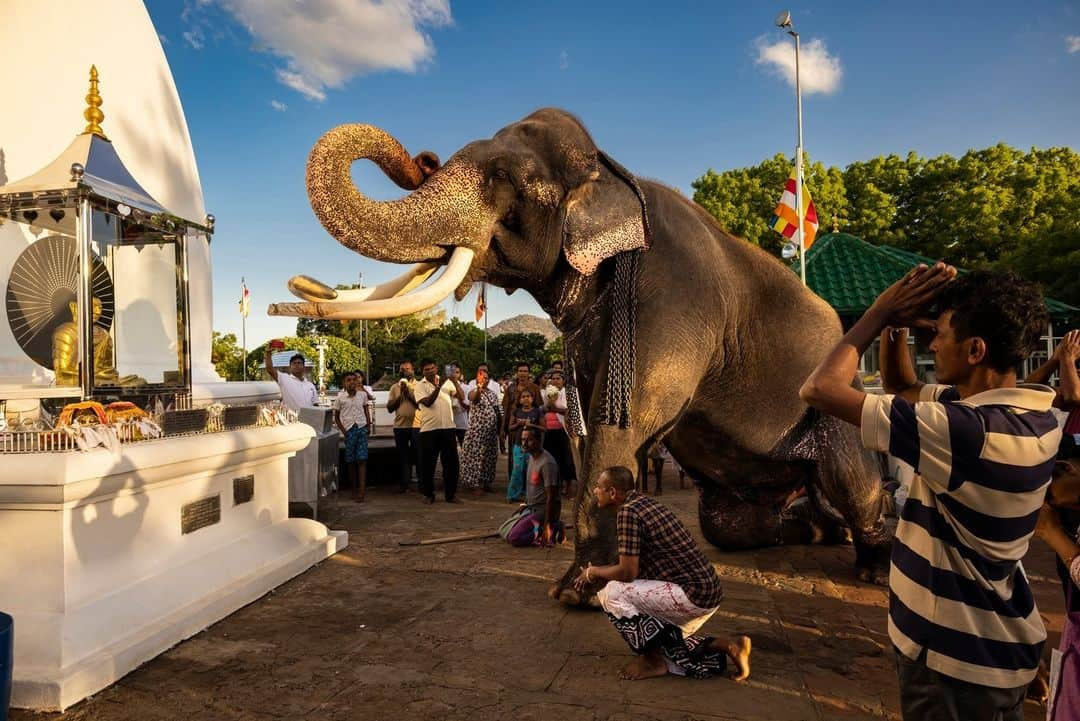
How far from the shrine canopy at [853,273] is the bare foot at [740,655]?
987 cm

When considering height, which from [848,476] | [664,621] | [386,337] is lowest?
[664,621]

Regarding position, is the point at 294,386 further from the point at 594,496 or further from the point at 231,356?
the point at 231,356

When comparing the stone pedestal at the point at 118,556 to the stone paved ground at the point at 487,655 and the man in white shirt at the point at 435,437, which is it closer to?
the stone paved ground at the point at 487,655

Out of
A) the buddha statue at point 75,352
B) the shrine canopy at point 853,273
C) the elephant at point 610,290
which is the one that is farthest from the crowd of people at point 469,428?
the shrine canopy at point 853,273

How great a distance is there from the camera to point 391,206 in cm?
368

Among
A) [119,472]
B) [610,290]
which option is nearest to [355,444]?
[119,472]

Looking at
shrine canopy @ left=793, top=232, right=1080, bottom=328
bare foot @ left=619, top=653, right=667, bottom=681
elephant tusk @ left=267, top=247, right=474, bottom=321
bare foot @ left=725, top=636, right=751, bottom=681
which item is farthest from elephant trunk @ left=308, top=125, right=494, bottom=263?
shrine canopy @ left=793, top=232, right=1080, bottom=328

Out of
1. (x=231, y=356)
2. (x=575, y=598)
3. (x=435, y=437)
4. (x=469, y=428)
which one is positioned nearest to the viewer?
(x=575, y=598)

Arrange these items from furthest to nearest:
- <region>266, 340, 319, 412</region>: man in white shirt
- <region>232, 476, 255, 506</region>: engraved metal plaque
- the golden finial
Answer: <region>266, 340, 319, 412</region>: man in white shirt → <region>232, 476, 255, 506</region>: engraved metal plaque → the golden finial

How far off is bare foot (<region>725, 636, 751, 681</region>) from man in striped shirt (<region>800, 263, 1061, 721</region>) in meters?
1.33

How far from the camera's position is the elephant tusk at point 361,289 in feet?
11.6

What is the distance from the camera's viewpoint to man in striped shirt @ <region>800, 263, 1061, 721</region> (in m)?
1.62

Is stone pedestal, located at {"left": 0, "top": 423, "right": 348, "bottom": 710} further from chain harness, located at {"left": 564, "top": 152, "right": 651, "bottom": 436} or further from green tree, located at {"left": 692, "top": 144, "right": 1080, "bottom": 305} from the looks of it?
green tree, located at {"left": 692, "top": 144, "right": 1080, "bottom": 305}

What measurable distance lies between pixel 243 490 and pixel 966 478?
4.19 meters
